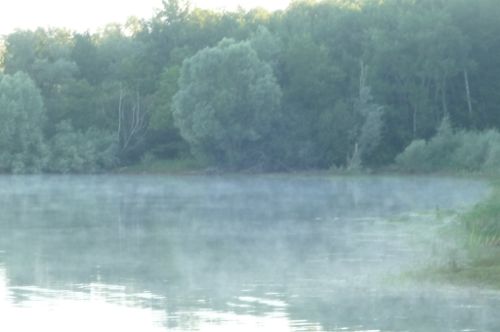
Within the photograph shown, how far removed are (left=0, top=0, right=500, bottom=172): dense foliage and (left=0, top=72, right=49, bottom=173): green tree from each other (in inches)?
3.9

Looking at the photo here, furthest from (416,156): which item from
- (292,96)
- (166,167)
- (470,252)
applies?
(470,252)

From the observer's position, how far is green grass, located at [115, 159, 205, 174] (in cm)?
5338

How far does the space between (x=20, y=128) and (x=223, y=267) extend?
40.5 meters

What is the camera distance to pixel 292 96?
5488cm

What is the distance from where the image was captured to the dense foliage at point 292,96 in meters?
50.7

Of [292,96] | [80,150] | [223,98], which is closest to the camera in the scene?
[223,98]

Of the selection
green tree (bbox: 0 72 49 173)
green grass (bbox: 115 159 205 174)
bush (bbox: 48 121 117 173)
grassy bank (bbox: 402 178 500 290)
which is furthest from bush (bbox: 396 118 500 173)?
grassy bank (bbox: 402 178 500 290)

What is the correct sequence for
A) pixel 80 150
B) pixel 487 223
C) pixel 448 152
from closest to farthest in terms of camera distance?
pixel 487 223 → pixel 448 152 → pixel 80 150

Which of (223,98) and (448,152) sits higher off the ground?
(223,98)

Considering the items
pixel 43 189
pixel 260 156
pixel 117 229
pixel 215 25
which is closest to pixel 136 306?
pixel 117 229

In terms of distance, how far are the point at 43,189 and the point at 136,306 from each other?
2706 centimetres

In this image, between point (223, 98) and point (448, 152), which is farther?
point (223, 98)

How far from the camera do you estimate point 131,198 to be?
30.9m

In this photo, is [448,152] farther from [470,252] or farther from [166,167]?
[470,252]
